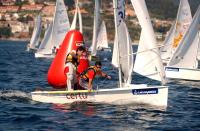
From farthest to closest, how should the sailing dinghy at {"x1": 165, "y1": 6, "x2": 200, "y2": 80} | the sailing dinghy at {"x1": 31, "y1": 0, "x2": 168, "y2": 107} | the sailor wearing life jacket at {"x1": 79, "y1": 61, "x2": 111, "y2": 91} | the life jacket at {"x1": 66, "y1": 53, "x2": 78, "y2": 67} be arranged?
the sailing dinghy at {"x1": 165, "y1": 6, "x2": 200, "y2": 80} < the life jacket at {"x1": 66, "y1": 53, "x2": 78, "y2": 67} < the sailor wearing life jacket at {"x1": 79, "y1": 61, "x2": 111, "y2": 91} < the sailing dinghy at {"x1": 31, "y1": 0, "x2": 168, "y2": 107}

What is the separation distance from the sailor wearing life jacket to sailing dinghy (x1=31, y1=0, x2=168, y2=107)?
1.48 ft

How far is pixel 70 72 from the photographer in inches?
869

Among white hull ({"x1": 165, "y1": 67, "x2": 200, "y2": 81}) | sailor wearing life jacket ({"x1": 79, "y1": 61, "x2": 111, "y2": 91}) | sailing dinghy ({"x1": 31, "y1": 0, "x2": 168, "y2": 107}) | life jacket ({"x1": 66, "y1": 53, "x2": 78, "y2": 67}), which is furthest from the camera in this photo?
white hull ({"x1": 165, "y1": 67, "x2": 200, "y2": 81})

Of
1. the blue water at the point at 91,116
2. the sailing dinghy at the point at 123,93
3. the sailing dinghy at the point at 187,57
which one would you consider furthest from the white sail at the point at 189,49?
the sailing dinghy at the point at 123,93

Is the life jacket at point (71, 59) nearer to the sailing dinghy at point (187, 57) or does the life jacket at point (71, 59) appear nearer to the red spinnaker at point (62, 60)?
the red spinnaker at point (62, 60)

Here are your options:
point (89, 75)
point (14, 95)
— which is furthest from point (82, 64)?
point (14, 95)

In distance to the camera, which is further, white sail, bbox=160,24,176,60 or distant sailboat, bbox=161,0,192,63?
white sail, bbox=160,24,176,60

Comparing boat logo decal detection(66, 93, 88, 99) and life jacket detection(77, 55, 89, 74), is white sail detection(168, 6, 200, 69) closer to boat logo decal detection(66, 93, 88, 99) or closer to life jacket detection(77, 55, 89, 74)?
life jacket detection(77, 55, 89, 74)

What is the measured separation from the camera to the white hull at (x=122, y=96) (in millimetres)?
21242

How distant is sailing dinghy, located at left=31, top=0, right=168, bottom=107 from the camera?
21.3m

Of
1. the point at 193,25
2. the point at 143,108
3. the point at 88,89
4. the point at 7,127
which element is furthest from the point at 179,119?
the point at 193,25

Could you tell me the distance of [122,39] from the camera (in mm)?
22609

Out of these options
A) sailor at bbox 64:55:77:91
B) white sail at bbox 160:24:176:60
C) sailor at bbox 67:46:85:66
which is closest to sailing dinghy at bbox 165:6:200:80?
white sail at bbox 160:24:176:60

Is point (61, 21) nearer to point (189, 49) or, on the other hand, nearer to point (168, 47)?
point (168, 47)
